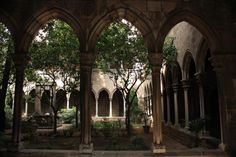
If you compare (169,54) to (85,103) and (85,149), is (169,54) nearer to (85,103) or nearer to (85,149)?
(85,103)

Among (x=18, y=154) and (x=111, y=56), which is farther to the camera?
(x=111, y=56)

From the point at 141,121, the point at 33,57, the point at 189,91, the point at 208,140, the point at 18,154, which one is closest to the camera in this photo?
the point at 18,154

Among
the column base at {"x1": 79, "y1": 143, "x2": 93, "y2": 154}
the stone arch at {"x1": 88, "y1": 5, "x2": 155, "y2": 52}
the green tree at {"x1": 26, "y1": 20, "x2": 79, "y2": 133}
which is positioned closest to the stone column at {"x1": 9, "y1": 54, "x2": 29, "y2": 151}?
the column base at {"x1": 79, "y1": 143, "x2": 93, "y2": 154}

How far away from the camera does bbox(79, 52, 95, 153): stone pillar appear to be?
589 cm

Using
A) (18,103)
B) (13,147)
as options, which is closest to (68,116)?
(18,103)

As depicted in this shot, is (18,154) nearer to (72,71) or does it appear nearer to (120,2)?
(120,2)

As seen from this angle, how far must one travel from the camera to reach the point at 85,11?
6.39m

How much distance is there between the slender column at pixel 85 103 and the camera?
589 cm

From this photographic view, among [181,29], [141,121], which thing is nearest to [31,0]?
[181,29]

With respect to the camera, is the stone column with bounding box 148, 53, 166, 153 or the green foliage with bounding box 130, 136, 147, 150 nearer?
the stone column with bounding box 148, 53, 166, 153

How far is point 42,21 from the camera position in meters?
6.42

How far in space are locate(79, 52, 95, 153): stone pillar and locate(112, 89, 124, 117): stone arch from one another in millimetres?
19224

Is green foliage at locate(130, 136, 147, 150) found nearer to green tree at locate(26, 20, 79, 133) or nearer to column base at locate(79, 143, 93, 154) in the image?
column base at locate(79, 143, 93, 154)

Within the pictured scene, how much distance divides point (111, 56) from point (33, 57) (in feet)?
11.8
